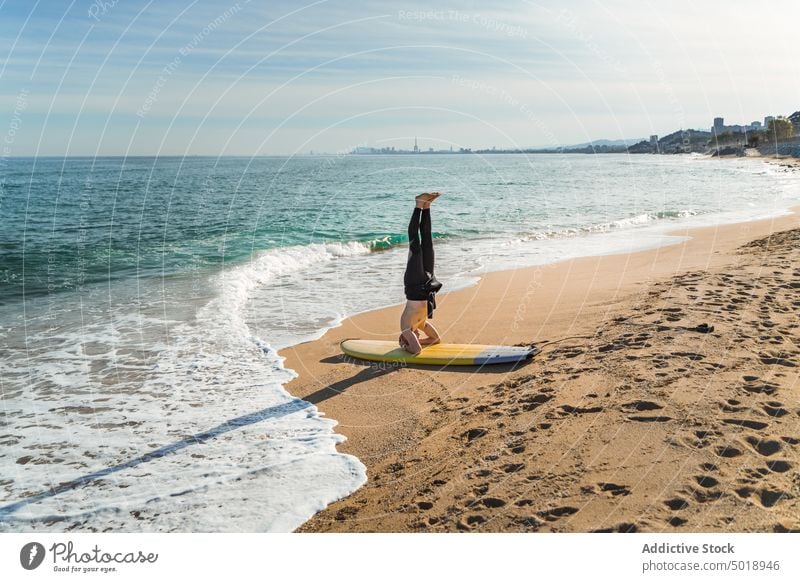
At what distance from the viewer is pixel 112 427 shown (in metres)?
7.52

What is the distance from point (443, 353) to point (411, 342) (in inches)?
22.4

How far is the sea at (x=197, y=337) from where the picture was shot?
593cm

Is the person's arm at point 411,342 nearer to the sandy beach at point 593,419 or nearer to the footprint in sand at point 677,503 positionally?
the sandy beach at point 593,419

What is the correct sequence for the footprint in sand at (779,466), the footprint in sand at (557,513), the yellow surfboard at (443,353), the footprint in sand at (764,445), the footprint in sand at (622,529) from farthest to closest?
the yellow surfboard at (443,353)
the footprint in sand at (764,445)
the footprint in sand at (779,466)
the footprint in sand at (557,513)
the footprint in sand at (622,529)

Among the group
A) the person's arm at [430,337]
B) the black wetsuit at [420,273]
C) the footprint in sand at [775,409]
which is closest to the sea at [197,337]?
the person's arm at [430,337]

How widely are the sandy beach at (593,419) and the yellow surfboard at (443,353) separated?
228 millimetres

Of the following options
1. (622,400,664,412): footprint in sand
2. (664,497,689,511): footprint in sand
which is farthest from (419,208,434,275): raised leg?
(664,497,689,511): footprint in sand

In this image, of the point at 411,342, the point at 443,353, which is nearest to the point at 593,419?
the point at 443,353

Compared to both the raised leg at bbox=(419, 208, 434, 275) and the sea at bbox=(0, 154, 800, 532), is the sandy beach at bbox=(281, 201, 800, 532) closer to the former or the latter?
the sea at bbox=(0, 154, 800, 532)

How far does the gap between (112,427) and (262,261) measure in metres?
13.3

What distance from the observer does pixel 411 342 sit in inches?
368

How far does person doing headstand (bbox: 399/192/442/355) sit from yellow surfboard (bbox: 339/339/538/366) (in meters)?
0.19

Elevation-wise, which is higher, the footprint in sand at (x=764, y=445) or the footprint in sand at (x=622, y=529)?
the footprint in sand at (x=764, y=445)
